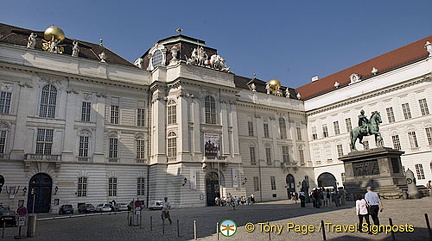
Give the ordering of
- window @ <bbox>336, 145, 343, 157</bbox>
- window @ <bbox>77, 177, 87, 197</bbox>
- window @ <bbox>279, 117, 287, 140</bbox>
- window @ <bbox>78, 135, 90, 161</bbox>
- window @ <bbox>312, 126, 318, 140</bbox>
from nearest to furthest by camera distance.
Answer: window @ <bbox>77, 177, 87, 197</bbox>
window @ <bbox>78, 135, 90, 161</bbox>
window @ <bbox>336, 145, 343, 157</bbox>
window @ <bbox>279, 117, 287, 140</bbox>
window @ <bbox>312, 126, 318, 140</bbox>

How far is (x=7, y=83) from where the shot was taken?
31.0 metres

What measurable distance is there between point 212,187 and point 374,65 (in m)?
31.6

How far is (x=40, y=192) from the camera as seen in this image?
99.6ft

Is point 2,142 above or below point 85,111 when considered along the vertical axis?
below

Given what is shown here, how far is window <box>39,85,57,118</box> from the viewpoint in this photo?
32.4m

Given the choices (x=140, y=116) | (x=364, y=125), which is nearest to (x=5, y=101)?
(x=140, y=116)

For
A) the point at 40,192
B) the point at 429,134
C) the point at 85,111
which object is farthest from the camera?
the point at 429,134

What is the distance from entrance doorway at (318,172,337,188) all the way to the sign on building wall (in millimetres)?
20770

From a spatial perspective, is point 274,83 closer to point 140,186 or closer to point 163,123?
point 163,123

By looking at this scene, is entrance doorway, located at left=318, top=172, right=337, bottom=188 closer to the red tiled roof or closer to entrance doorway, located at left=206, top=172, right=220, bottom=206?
the red tiled roof

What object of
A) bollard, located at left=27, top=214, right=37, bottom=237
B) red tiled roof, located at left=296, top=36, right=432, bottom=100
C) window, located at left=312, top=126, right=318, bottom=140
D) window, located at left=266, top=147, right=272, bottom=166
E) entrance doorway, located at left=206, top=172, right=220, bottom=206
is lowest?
bollard, located at left=27, top=214, right=37, bottom=237

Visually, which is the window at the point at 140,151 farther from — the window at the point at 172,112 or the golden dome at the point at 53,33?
the golden dome at the point at 53,33

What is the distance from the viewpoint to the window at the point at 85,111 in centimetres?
3438

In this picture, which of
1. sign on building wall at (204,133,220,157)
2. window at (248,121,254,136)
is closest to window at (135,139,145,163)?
sign on building wall at (204,133,220,157)
